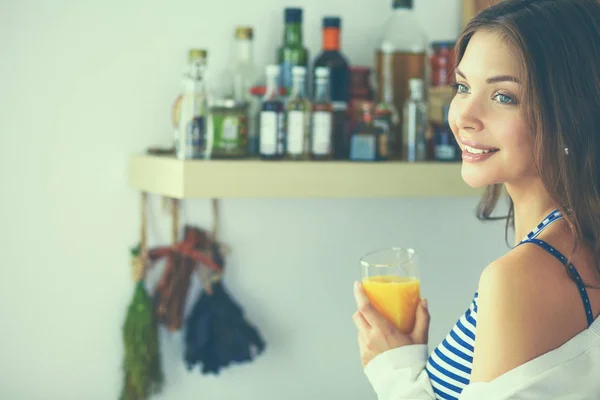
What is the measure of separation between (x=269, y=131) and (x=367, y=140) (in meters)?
0.20

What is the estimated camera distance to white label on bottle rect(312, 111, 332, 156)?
4.96 feet

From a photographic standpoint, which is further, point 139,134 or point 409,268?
point 139,134

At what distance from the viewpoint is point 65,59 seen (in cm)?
159

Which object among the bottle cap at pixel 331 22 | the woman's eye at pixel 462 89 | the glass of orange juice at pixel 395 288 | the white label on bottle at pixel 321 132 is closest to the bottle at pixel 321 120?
the white label on bottle at pixel 321 132

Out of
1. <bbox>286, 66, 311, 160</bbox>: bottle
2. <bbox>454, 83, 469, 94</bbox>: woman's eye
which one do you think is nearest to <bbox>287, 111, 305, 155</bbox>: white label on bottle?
<bbox>286, 66, 311, 160</bbox>: bottle

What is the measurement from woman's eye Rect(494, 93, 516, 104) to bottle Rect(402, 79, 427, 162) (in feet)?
2.46

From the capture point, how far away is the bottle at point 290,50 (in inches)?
63.3

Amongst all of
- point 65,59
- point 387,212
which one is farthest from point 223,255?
point 65,59

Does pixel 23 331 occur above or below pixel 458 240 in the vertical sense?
below

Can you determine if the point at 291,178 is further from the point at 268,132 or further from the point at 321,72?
the point at 321,72

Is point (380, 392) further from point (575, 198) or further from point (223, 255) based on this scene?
point (223, 255)

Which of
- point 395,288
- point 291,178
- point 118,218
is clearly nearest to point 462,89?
point 395,288

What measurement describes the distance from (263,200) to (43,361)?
55cm

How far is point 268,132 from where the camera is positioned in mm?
1486
